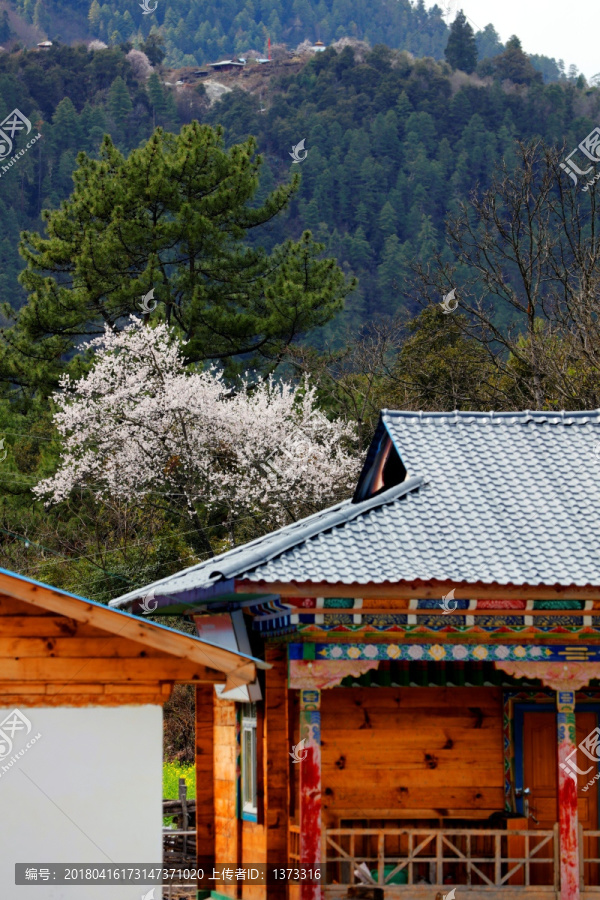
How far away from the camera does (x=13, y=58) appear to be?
113 m

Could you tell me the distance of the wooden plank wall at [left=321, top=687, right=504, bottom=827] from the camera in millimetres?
13117

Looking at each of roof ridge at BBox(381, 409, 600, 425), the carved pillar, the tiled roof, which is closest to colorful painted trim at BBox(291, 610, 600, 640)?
the carved pillar

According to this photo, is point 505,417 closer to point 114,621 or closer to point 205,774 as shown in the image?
point 205,774

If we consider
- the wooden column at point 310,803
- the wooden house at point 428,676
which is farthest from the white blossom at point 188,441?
the wooden column at point 310,803

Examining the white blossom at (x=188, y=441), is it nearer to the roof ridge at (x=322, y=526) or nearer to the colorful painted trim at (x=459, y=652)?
the roof ridge at (x=322, y=526)

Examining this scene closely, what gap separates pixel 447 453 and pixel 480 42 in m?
177

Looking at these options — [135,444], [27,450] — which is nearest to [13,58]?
[27,450]

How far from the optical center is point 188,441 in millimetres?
31734

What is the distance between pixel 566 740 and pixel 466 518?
2449mm

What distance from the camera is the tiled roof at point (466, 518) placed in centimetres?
1188

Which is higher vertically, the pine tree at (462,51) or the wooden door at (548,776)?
the pine tree at (462,51)

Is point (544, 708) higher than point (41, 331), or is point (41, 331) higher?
point (41, 331)

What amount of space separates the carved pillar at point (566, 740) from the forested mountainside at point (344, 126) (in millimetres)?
68647

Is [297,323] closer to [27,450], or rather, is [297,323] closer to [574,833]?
[27,450]
